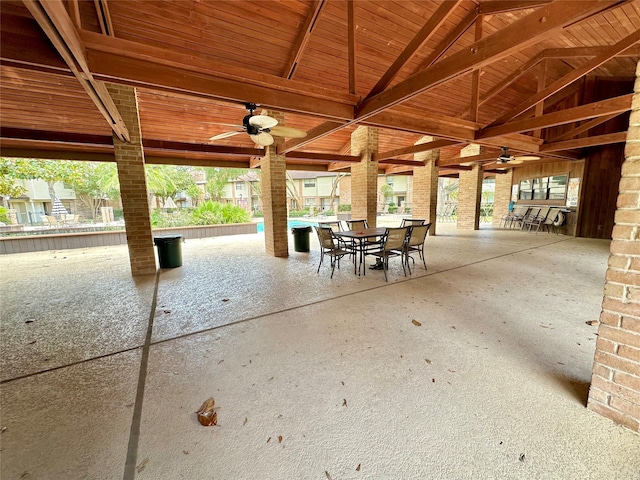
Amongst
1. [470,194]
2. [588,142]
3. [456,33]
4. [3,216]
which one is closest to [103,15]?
[456,33]

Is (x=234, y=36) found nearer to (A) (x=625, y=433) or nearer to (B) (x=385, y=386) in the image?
(B) (x=385, y=386)

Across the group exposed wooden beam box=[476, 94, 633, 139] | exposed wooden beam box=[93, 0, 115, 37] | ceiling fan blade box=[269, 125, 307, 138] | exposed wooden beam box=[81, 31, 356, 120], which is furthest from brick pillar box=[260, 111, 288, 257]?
exposed wooden beam box=[476, 94, 633, 139]

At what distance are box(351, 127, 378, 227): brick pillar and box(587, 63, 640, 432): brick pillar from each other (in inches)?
245

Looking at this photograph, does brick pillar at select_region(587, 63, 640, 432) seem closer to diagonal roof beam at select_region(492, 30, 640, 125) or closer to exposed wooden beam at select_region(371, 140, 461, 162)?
diagonal roof beam at select_region(492, 30, 640, 125)

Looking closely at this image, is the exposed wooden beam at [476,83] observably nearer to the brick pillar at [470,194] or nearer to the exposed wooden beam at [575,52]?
the exposed wooden beam at [575,52]

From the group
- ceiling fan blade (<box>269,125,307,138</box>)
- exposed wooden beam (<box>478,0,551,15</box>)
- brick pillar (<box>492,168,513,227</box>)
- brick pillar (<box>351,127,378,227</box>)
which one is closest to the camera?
exposed wooden beam (<box>478,0,551,15</box>)

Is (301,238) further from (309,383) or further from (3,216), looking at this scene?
(3,216)

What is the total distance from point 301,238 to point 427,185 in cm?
580

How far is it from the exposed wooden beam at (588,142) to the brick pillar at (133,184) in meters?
9.89

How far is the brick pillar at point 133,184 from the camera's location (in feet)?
15.2

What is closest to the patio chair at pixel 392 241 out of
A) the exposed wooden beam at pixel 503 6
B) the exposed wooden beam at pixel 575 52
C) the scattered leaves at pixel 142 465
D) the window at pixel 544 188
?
the exposed wooden beam at pixel 503 6

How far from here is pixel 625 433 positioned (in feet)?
4.75

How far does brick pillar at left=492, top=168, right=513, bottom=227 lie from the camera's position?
40.3 feet

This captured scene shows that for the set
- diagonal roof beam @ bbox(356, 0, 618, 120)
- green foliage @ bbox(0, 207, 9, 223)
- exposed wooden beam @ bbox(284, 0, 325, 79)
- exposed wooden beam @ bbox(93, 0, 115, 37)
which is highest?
exposed wooden beam @ bbox(284, 0, 325, 79)
